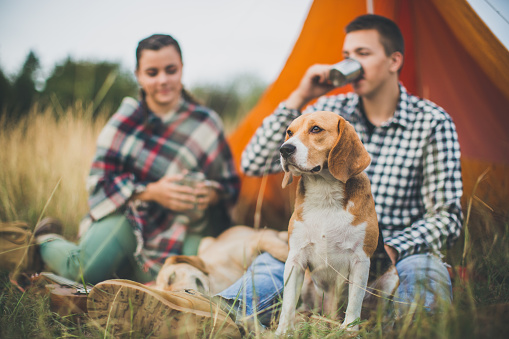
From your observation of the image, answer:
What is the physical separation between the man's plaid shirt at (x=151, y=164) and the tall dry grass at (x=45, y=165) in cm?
61

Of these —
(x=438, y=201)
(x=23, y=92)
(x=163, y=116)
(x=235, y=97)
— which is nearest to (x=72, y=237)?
(x=163, y=116)

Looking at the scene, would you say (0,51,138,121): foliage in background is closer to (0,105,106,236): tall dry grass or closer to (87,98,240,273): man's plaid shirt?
(0,105,106,236): tall dry grass

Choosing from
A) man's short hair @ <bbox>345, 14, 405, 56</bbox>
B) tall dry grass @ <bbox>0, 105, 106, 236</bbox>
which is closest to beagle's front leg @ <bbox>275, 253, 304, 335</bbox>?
man's short hair @ <bbox>345, 14, 405, 56</bbox>

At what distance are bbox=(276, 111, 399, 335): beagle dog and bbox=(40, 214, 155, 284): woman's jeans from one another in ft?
4.94

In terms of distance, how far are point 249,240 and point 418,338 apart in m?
1.41

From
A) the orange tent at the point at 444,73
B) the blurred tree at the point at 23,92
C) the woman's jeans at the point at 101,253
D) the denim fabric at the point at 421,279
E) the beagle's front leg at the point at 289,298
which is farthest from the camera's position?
the blurred tree at the point at 23,92

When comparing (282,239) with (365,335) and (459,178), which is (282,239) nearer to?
(365,335)

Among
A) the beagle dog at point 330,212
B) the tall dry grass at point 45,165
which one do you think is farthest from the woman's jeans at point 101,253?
the beagle dog at point 330,212

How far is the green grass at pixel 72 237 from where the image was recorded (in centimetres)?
135

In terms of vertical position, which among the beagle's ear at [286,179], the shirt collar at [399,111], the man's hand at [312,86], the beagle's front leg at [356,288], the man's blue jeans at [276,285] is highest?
the man's hand at [312,86]

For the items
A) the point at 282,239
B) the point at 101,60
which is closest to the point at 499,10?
the point at 282,239

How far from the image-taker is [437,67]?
110 inches

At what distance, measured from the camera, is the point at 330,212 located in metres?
1.47

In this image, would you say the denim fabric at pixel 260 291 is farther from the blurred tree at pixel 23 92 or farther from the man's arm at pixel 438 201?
the blurred tree at pixel 23 92
